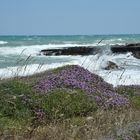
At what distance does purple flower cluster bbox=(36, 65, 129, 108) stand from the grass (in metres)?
0.18

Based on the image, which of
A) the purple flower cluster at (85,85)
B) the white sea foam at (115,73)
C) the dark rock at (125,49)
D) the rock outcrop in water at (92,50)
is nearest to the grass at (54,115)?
the purple flower cluster at (85,85)

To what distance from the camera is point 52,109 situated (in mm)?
8062

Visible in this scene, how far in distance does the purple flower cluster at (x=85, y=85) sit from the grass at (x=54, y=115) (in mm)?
179

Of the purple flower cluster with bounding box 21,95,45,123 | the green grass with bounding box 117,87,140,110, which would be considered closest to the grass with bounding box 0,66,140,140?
the purple flower cluster with bounding box 21,95,45,123

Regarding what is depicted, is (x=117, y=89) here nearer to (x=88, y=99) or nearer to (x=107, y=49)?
(x=88, y=99)

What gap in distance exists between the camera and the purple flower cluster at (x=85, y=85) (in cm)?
913

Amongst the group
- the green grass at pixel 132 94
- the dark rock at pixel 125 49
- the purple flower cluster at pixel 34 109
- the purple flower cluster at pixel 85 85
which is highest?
the purple flower cluster at pixel 34 109

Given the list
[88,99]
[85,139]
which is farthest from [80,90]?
[85,139]

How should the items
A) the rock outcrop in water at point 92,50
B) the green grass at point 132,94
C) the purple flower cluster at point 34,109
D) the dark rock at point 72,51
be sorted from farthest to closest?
the dark rock at point 72,51 → the rock outcrop in water at point 92,50 → the green grass at point 132,94 → the purple flower cluster at point 34,109

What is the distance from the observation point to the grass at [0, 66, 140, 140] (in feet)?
21.6

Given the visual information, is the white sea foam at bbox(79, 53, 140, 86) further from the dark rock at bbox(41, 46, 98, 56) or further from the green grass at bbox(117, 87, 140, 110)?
the dark rock at bbox(41, 46, 98, 56)

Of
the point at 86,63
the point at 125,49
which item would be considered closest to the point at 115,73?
the point at 86,63

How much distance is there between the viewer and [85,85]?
971 centimetres

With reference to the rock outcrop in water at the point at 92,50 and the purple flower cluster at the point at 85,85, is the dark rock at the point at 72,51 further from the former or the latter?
the purple flower cluster at the point at 85,85
